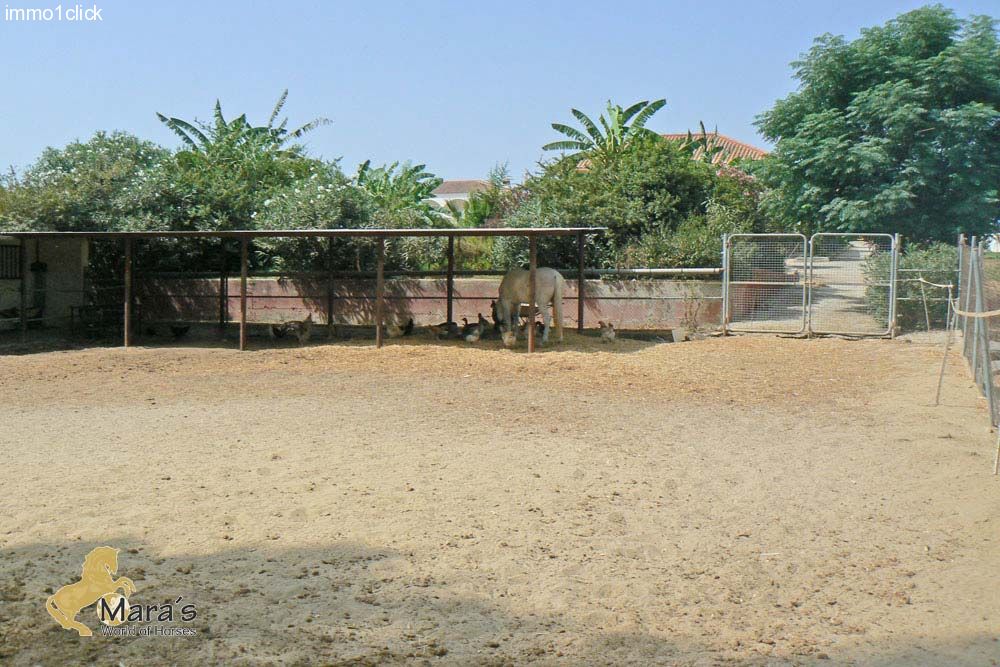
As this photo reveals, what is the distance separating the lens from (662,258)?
19.5m

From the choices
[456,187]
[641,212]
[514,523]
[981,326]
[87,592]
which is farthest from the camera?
[456,187]

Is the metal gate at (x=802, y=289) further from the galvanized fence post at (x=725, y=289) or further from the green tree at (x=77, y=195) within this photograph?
the green tree at (x=77, y=195)

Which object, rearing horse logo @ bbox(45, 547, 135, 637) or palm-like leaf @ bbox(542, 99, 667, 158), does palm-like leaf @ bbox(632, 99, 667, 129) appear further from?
rearing horse logo @ bbox(45, 547, 135, 637)

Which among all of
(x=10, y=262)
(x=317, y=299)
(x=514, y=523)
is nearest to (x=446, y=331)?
(x=317, y=299)

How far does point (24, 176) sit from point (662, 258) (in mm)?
14532

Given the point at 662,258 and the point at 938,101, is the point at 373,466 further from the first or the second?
the point at 938,101

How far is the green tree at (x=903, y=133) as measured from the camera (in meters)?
17.8

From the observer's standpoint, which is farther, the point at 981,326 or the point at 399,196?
the point at 399,196

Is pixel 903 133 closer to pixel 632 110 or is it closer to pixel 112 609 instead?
pixel 632 110

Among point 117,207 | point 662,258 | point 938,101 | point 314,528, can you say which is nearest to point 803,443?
point 314,528

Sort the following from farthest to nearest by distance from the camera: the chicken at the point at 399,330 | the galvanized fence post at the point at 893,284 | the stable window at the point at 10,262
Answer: the stable window at the point at 10,262 < the chicken at the point at 399,330 < the galvanized fence post at the point at 893,284

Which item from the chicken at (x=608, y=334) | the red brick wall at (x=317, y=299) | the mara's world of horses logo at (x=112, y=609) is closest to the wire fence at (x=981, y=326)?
the chicken at (x=608, y=334)

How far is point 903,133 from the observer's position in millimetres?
17938

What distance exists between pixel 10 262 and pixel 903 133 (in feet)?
57.2
